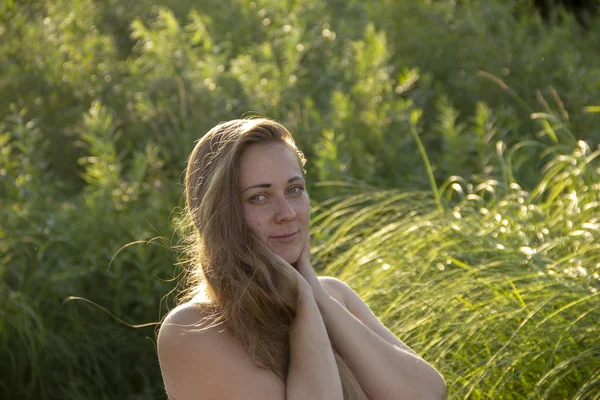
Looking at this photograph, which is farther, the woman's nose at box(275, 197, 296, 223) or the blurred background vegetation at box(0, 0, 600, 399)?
the blurred background vegetation at box(0, 0, 600, 399)

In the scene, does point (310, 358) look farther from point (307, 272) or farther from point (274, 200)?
point (274, 200)

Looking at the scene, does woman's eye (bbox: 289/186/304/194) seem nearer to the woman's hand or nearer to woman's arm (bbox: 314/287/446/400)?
the woman's hand

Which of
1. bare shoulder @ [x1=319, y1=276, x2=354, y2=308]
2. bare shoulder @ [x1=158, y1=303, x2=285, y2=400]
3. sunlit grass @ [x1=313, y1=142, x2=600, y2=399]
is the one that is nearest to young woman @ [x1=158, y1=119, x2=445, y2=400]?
bare shoulder @ [x1=158, y1=303, x2=285, y2=400]

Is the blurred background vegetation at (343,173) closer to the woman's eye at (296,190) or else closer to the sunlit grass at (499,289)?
the sunlit grass at (499,289)

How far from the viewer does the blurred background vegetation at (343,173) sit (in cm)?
346

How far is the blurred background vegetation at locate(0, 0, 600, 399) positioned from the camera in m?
3.46

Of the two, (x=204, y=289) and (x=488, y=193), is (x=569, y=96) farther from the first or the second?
(x=204, y=289)

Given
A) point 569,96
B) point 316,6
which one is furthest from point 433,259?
point 316,6

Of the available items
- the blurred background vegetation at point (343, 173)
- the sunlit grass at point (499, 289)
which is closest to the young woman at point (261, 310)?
the blurred background vegetation at point (343, 173)

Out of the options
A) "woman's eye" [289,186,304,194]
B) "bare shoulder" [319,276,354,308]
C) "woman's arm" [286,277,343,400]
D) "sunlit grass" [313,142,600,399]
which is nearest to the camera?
"woman's arm" [286,277,343,400]

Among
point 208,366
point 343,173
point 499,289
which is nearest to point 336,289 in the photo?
point 208,366

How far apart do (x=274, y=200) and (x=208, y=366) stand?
0.49 meters

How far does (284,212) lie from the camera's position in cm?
251

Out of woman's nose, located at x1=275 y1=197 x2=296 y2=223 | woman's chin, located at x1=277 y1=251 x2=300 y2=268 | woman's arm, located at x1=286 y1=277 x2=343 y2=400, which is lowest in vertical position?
woman's arm, located at x1=286 y1=277 x2=343 y2=400
